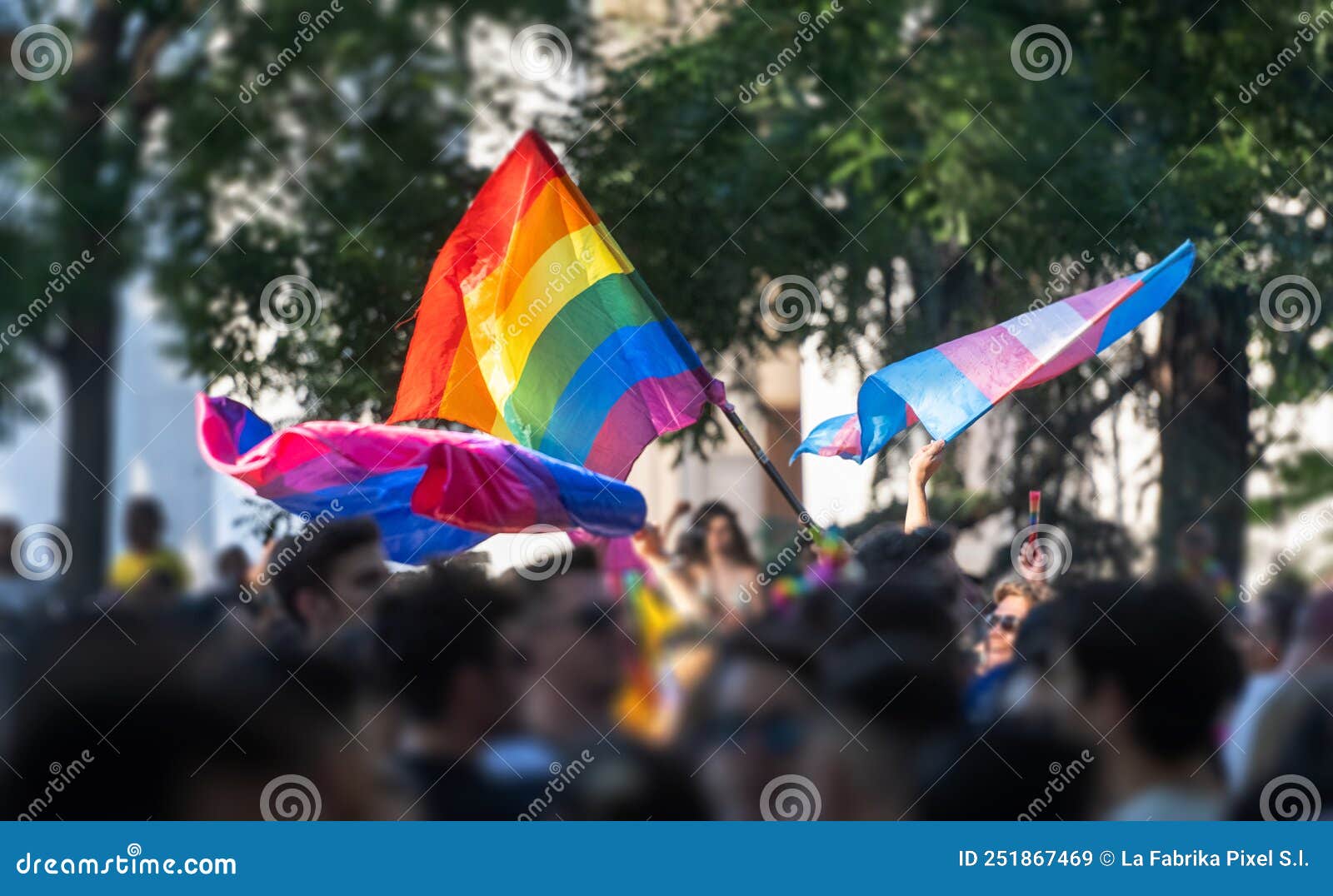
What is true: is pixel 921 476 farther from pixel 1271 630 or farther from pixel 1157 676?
pixel 1157 676

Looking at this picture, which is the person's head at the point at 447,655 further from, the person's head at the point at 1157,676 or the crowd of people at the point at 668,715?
the person's head at the point at 1157,676

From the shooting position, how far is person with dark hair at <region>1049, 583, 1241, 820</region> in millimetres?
2461

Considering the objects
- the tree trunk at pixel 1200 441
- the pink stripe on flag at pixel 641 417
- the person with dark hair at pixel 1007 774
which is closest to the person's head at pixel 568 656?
the person with dark hair at pixel 1007 774

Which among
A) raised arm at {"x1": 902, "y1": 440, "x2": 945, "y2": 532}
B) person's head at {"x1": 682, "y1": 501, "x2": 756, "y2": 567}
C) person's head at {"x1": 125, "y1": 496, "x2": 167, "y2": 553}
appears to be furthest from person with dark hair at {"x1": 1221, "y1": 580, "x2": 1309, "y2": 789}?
person's head at {"x1": 125, "y1": 496, "x2": 167, "y2": 553}

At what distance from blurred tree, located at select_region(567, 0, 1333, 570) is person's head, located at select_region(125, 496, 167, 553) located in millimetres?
2356

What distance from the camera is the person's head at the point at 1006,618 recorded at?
382 centimetres

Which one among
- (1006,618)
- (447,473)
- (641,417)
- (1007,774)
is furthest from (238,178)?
(1007,774)

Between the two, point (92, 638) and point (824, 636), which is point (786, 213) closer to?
point (824, 636)

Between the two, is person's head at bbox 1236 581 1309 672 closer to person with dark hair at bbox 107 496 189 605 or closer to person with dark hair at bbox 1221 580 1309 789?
person with dark hair at bbox 1221 580 1309 789

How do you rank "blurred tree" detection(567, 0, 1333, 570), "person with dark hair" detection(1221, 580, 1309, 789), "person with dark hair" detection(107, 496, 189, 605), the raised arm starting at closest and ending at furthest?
"person with dark hair" detection(1221, 580, 1309, 789) < the raised arm < "person with dark hair" detection(107, 496, 189, 605) < "blurred tree" detection(567, 0, 1333, 570)

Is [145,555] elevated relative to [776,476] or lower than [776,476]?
elevated

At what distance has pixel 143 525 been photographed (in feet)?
22.3

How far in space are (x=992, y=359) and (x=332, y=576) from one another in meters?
2.02

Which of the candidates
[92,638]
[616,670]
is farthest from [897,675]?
[92,638]
